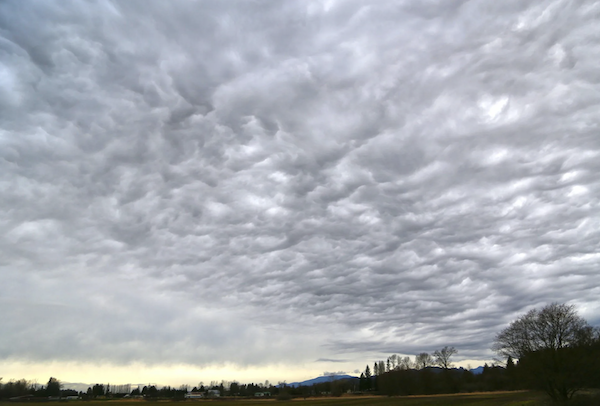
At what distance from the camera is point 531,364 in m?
57.8

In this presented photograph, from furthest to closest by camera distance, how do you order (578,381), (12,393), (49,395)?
1. (49,395)
2. (12,393)
3. (578,381)

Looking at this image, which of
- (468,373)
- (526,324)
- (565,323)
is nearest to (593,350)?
(565,323)

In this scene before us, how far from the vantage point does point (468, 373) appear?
170 m

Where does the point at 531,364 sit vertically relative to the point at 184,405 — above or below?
above

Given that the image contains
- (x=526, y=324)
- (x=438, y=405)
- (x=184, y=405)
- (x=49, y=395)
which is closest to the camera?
(x=526, y=324)

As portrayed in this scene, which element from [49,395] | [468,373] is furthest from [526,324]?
[49,395]

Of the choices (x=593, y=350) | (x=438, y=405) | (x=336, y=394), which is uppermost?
(x=593, y=350)

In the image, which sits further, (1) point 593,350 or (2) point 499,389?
(2) point 499,389

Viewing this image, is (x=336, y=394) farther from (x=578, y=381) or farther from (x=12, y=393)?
(x=578, y=381)

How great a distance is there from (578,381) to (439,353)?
148041 mm

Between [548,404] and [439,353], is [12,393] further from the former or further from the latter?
[439,353]

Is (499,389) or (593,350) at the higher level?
(593,350)

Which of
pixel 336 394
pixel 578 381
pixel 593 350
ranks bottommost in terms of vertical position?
pixel 336 394

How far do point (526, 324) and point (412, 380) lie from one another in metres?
108
